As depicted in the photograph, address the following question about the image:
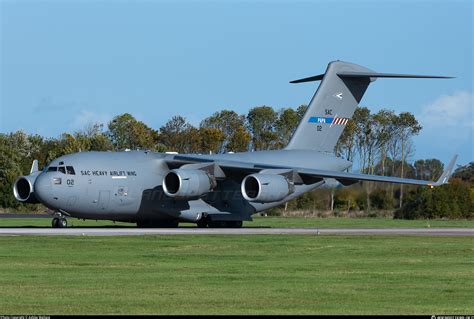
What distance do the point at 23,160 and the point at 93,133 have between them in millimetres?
13705

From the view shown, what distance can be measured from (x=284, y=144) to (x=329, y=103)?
52.6m

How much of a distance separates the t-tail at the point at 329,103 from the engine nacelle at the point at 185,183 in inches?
315

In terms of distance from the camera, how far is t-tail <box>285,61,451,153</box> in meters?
52.2

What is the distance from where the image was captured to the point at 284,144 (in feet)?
345

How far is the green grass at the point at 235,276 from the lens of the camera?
17141mm

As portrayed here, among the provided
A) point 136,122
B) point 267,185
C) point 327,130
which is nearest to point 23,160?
point 136,122

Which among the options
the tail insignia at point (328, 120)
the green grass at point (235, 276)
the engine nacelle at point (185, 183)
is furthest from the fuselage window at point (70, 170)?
the tail insignia at point (328, 120)

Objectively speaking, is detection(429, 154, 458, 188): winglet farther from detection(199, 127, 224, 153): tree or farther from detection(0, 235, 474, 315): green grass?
detection(199, 127, 224, 153): tree

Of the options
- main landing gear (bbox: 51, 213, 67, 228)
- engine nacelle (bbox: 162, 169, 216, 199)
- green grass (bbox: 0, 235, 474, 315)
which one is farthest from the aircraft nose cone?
green grass (bbox: 0, 235, 474, 315)

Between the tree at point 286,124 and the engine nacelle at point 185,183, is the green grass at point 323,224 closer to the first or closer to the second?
the engine nacelle at point 185,183

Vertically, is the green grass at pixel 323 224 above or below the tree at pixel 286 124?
below

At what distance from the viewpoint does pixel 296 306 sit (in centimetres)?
1709

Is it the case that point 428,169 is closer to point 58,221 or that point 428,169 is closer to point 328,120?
point 328,120

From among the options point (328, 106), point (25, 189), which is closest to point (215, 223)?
point (25, 189)
